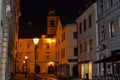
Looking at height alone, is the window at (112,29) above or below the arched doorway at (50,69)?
above

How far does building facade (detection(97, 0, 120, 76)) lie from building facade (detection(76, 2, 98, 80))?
6.71 ft

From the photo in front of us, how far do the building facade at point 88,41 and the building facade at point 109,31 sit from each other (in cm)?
204

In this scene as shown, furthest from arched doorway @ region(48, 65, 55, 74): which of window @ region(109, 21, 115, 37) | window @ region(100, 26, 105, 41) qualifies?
window @ region(109, 21, 115, 37)

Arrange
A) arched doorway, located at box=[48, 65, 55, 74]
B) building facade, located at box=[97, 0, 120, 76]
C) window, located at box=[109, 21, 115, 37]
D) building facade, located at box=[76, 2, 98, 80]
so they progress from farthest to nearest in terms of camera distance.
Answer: arched doorway, located at box=[48, 65, 55, 74], building facade, located at box=[76, 2, 98, 80], window, located at box=[109, 21, 115, 37], building facade, located at box=[97, 0, 120, 76]

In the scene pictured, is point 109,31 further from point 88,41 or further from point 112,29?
point 88,41

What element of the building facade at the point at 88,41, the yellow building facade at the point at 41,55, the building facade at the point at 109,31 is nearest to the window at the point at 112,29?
the building facade at the point at 109,31

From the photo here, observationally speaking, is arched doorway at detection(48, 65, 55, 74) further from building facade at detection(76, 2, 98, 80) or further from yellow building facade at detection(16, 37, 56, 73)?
building facade at detection(76, 2, 98, 80)

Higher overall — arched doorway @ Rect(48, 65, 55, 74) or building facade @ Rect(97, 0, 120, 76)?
building facade @ Rect(97, 0, 120, 76)

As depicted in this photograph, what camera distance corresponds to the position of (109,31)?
34.0 m

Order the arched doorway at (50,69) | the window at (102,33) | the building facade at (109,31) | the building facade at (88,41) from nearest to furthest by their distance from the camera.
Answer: the building facade at (109,31)
the window at (102,33)
the building facade at (88,41)
the arched doorway at (50,69)

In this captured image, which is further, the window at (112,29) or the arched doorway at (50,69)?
the arched doorway at (50,69)

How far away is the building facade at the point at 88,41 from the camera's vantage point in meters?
40.3

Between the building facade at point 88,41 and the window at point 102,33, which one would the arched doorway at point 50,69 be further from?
the window at point 102,33

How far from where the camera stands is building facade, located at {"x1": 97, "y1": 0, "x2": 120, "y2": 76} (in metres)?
31.4
